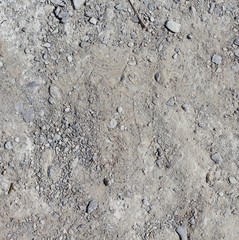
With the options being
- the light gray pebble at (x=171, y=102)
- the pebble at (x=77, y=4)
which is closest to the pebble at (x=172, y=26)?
the light gray pebble at (x=171, y=102)

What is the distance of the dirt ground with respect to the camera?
4.37m

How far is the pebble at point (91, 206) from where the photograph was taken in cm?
436

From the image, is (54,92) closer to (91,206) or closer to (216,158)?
(91,206)

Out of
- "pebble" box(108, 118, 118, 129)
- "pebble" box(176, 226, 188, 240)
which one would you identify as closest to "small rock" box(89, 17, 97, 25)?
"pebble" box(108, 118, 118, 129)

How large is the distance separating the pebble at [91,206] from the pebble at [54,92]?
2.79 feet

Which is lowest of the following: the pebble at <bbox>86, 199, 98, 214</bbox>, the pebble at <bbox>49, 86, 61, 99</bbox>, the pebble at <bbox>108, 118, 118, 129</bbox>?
the pebble at <bbox>86, 199, 98, 214</bbox>

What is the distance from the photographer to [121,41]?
450cm

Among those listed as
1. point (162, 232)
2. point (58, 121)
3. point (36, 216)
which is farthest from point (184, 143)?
point (36, 216)

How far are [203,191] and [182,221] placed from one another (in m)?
0.28

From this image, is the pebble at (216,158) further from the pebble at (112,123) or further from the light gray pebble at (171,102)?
the pebble at (112,123)

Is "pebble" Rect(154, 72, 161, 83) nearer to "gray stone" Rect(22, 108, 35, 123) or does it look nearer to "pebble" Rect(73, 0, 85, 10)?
"pebble" Rect(73, 0, 85, 10)

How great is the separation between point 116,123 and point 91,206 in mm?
664

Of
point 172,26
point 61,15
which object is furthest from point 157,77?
point 61,15

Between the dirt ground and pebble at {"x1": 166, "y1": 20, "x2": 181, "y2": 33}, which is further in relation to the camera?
pebble at {"x1": 166, "y1": 20, "x2": 181, "y2": 33}
